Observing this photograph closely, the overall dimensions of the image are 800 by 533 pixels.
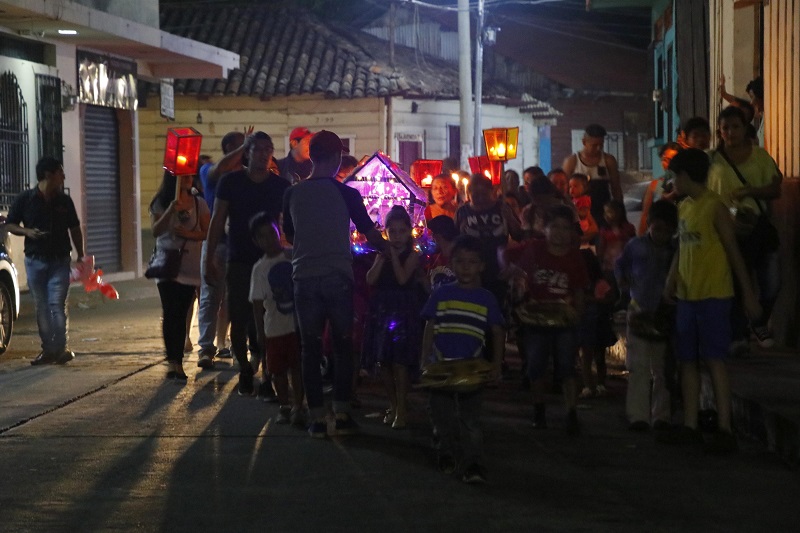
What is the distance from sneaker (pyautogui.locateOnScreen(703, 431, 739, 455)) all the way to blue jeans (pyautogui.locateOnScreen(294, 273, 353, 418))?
2.38m

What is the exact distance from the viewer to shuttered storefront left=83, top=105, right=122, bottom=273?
74.3ft

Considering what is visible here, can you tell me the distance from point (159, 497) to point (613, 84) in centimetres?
3955

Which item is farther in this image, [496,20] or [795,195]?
[496,20]

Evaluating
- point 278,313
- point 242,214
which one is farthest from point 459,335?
point 242,214

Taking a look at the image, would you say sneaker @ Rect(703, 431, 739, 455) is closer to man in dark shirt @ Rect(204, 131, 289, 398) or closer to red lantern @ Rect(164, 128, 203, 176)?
man in dark shirt @ Rect(204, 131, 289, 398)

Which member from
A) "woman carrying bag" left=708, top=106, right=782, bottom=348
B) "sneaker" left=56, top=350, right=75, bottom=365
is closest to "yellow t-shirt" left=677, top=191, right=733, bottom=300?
"woman carrying bag" left=708, top=106, right=782, bottom=348

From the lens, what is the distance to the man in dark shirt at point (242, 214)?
9539 millimetres

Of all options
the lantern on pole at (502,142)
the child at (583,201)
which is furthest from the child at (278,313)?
the lantern on pole at (502,142)

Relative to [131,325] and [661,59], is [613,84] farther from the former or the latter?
[131,325]

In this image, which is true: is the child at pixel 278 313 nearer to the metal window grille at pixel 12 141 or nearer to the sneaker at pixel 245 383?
the sneaker at pixel 245 383

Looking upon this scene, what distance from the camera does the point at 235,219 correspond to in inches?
378

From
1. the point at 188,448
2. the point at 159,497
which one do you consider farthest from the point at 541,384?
the point at 159,497

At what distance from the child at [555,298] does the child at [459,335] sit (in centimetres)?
134

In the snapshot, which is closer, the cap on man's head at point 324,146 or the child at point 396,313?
the cap on man's head at point 324,146
